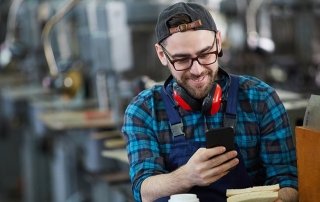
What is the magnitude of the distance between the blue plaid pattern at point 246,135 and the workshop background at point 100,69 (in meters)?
0.40

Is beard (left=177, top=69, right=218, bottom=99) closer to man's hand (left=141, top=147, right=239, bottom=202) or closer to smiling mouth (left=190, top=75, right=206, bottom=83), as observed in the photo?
smiling mouth (left=190, top=75, right=206, bottom=83)

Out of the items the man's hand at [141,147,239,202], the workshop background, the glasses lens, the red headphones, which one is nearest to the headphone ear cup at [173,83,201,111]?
the red headphones

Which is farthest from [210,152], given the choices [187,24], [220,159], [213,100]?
[187,24]

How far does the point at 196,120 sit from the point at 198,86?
5.0 inches

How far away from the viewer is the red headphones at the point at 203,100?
86.6 inches

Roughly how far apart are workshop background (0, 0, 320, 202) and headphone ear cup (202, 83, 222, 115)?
1.82ft

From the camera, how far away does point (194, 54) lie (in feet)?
7.11

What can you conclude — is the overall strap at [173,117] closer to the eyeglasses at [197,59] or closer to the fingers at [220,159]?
the eyeglasses at [197,59]

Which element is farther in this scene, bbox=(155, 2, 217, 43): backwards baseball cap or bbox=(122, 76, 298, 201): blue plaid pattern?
bbox=(122, 76, 298, 201): blue plaid pattern

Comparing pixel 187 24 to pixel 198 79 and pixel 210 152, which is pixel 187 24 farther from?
pixel 210 152

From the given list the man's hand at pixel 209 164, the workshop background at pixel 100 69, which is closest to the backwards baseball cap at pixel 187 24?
the man's hand at pixel 209 164

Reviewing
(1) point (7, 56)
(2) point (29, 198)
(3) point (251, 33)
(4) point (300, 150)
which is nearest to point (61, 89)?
(1) point (7, 56)

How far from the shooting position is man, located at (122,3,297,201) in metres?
2.18

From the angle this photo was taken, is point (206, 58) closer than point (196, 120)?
Yes
